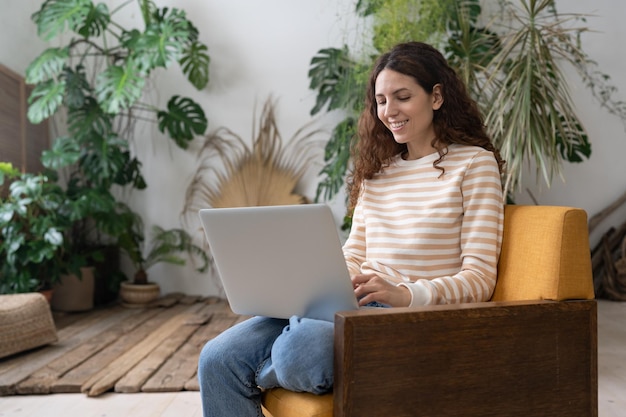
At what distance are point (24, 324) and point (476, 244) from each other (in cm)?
228

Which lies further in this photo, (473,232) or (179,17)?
(179,17)

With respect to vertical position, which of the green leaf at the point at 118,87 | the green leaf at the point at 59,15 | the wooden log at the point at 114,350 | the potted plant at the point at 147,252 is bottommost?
the wooden log at the point at 114,350

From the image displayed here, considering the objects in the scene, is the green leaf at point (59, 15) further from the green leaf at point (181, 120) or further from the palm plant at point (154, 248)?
the palm plant at point (154, 248)

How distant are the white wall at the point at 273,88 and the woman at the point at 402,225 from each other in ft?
8.89

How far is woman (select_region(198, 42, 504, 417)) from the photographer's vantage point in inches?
52.7

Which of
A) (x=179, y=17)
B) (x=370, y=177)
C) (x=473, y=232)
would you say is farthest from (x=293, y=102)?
(x=473, y=232)

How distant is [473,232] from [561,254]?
0.20m

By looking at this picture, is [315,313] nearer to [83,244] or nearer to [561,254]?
[561,254]

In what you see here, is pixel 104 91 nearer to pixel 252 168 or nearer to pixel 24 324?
pixel 252 168

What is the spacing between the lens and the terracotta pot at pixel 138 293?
13.8 ft

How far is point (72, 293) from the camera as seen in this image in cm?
407

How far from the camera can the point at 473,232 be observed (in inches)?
57.3

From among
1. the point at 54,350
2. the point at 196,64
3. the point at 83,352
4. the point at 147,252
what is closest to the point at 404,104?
the point at 83,352

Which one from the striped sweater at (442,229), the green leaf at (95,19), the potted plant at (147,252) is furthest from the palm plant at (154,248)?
the striped sweater at (442,229)
